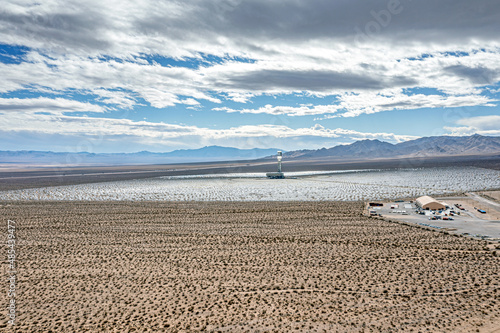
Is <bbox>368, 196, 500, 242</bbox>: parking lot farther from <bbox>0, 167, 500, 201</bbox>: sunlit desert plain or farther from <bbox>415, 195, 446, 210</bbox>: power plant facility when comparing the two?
<bbox>0, 167, 500, 201</bbox>: sunlit desert plain

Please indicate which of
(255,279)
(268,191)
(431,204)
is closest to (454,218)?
(431,204)

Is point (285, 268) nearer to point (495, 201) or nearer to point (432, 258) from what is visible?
point (432, 258)

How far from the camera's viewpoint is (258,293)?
18.4 metres

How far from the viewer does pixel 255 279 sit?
20375 millimetres

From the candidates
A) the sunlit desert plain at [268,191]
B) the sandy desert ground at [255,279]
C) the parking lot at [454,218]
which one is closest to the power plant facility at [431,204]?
the parking lot at [454,218]

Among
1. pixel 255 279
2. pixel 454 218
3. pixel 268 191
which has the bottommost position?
pixel 454 218

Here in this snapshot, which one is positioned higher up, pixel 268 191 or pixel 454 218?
pixel 268 191

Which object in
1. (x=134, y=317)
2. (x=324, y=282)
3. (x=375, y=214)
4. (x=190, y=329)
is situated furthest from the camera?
(x=375, y=214)

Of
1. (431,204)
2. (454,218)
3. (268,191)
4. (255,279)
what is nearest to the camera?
(255,279)

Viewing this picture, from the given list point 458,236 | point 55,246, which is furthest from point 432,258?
point 55,246

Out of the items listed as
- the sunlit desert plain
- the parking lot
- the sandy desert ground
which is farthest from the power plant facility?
the sunlit desert plain

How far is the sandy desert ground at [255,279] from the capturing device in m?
15.7

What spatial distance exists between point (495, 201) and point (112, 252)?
55.5m

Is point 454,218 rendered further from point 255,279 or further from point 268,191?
point 268,191
